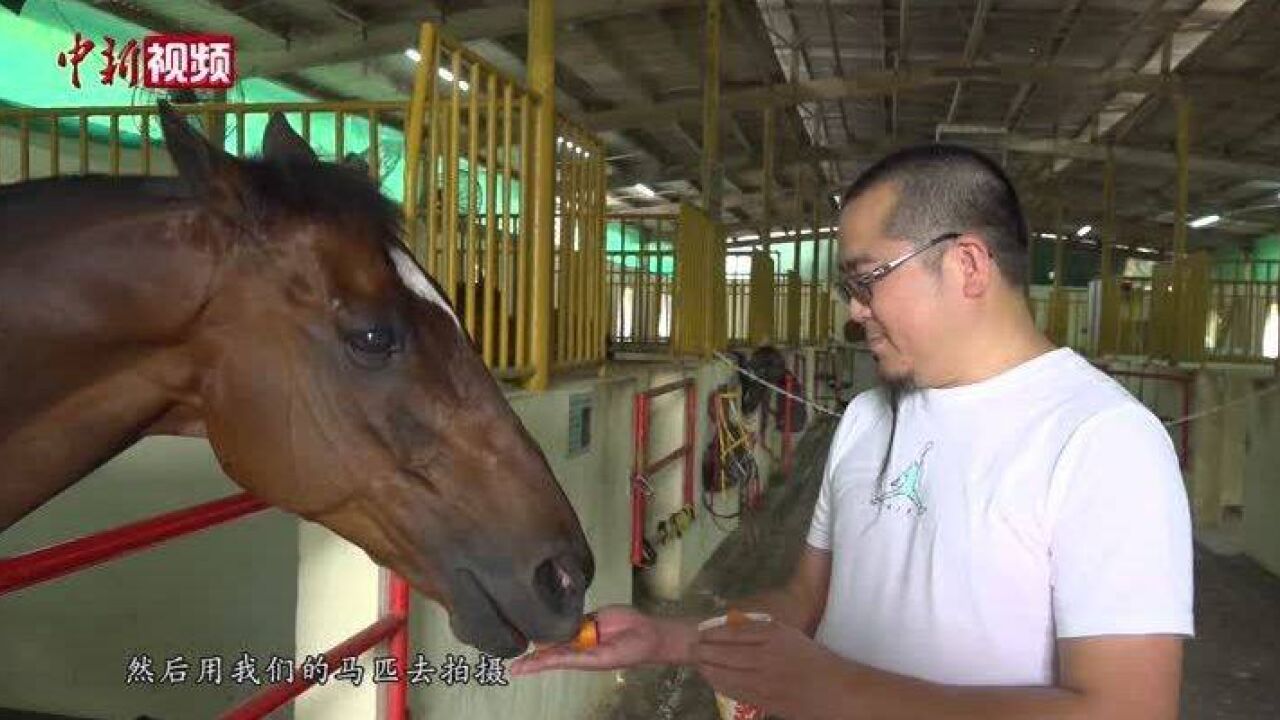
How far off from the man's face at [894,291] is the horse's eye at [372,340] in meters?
0.61

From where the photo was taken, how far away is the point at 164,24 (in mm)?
6684

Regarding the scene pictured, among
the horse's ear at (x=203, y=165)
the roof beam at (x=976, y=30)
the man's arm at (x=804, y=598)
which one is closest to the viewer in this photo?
the horse's ear at (x=203, y=165)

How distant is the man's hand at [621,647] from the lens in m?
1.25

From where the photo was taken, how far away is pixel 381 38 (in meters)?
7.63

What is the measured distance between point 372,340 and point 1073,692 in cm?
93

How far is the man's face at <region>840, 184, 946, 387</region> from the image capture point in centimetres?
113

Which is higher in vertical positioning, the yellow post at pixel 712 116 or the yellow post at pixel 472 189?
the yellow post at pixel 712 116

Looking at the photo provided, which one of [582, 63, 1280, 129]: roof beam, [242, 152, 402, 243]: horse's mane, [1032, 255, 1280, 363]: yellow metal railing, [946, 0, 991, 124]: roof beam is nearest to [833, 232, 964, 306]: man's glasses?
A: [242, 152, 402, 243]: horse's mane

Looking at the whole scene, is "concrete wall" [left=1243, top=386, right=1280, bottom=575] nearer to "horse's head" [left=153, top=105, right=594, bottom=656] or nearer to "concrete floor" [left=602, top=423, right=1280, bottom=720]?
"concrete floor" [left=602, top=423, right=1280, bottom=720]

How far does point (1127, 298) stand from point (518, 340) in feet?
38.0

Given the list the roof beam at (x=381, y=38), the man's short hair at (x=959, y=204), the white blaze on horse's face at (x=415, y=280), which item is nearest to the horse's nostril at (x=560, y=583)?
the white blaze on horse's face at (x=415, y=280)

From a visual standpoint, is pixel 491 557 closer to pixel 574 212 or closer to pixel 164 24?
pixel 574 212

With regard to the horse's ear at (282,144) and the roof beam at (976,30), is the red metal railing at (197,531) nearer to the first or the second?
the horse's ear at (282,144)

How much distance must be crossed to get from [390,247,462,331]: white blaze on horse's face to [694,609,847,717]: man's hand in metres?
0.63
